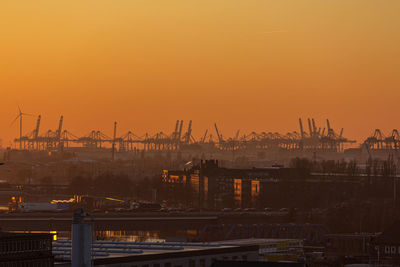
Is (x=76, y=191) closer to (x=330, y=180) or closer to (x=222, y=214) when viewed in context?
(x=330, y=180)

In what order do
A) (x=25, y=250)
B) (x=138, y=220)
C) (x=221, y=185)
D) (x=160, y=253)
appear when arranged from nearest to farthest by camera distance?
(x=25, y=250), (x=160, y=253), (x=138, y=220), (x=221, y=185)

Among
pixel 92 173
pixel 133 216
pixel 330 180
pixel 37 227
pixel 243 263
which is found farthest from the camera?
pixel 92 173

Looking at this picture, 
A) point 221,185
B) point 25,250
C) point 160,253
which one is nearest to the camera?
point 25,250

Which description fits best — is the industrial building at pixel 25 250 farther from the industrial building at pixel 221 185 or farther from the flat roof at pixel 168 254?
the industrial building at pixel 221 185

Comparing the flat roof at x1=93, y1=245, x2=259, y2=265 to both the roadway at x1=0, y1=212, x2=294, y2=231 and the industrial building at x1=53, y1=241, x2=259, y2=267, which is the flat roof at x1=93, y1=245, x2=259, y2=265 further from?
the roadway at x1=0, y1=212, x2=294, y2=231

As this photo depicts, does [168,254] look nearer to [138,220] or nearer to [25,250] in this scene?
[25,250]

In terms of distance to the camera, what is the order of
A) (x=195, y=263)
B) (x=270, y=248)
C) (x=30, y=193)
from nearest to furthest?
(x=195, y=263), (x=270, y=248), (x=30, y=193)

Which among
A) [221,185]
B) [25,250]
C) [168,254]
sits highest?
[221,185]

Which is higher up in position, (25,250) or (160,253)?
(25,250)

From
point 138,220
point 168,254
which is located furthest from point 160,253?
point 138,220

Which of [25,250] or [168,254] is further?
[168,254]

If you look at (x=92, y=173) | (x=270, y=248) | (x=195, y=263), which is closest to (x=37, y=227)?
(x=270, y=248)
